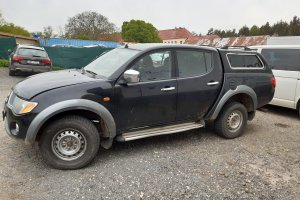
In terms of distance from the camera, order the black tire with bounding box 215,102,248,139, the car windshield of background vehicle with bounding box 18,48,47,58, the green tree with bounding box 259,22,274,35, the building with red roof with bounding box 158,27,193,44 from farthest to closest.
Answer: the building with red roof with bounding box 158,27,193,44 < the green tree with bounding box 259,22,274,35 < the car windshield of background vehicle with bounding box 18,48,47,58 < the black tire with bounding box 215,102,248,139

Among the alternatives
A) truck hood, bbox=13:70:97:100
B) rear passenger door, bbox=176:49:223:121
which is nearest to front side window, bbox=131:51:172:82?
rear passenger door, bbox=176:49:223:121

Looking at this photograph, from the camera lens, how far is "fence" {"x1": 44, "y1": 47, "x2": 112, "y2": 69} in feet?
56.0

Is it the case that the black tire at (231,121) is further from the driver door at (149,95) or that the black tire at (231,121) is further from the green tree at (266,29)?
the green tree at (266,29)

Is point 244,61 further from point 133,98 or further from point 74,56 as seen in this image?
point 74,56

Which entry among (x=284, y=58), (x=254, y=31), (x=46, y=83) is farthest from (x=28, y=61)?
(x=254, y=31)

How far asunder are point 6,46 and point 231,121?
18.1 metres

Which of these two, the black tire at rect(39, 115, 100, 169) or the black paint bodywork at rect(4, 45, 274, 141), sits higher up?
the black paint bodywork at rect(4, 45, 274, 141)

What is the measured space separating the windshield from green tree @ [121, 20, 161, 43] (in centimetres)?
6376

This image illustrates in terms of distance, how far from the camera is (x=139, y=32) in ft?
225

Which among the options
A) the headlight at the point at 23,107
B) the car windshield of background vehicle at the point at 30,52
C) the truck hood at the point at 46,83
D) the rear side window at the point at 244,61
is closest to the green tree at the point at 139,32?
the car windshield of background vehicle at the point at 30,52

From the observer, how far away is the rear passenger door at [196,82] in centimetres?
473

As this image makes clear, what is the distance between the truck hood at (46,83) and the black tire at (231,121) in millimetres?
2610

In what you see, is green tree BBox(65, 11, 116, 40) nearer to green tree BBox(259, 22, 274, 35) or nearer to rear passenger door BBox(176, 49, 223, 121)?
green tree BBox(259, 22, 274, 35)

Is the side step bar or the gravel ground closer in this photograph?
the gravel ground
